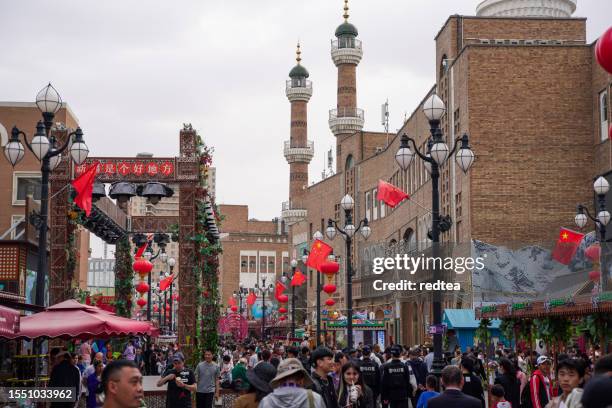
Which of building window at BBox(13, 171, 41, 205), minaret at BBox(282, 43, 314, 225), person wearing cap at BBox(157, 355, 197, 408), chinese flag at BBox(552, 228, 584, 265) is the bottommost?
person wearing cap at BBox(157, 355, 197, 408)

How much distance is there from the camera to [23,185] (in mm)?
45031

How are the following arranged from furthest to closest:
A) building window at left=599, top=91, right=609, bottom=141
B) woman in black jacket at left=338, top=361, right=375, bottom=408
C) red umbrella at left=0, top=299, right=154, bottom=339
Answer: building window at left=599, top=91, right=609, bottom=141
red umbrella at left=0, top=299, right=154, bottom=339
woman in black jacket at left=338, top=361, right=375, bottom=408

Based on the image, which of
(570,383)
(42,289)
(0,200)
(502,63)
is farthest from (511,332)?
(0,200)

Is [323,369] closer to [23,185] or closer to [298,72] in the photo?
[23,185]

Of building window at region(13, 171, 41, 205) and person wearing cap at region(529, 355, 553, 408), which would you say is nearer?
person wearing cap at region(529, 355, 553, 408)

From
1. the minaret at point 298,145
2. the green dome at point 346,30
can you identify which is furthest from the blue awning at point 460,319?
the minaret at point 298,145

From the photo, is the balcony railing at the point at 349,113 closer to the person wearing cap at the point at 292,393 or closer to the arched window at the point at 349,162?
the arched window at the point at 349,162

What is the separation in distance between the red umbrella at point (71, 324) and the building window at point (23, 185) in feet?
95.3

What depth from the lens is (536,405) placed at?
13.3 metres

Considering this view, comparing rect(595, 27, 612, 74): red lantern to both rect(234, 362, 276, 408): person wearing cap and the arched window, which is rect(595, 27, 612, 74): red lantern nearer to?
rect(234, 362, 276, 408): person wearing cap

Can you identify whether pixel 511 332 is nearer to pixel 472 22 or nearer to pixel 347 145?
pixel 472 22

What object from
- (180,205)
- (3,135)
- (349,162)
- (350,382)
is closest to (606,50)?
(350,382)

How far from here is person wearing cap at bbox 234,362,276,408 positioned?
8805 millimetres

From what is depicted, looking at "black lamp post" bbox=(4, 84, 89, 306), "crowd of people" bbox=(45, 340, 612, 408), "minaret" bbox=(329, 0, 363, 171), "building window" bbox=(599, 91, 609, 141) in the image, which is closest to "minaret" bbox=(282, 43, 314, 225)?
"minaret" bbox=(329, 0, 363, 171)
